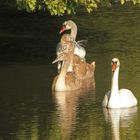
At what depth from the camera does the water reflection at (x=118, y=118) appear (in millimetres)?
20469

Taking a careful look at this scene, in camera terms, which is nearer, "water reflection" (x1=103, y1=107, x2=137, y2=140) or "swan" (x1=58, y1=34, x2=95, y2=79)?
"water reflection" (x1=103, y1=107, x2=137, y2=140)

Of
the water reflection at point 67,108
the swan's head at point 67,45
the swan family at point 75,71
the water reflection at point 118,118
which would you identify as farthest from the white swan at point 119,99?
the swan's head at point 67,45

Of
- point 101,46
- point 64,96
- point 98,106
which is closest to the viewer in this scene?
point 98,106

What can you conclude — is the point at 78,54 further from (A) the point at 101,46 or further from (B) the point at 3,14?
(B) the point at 3,14

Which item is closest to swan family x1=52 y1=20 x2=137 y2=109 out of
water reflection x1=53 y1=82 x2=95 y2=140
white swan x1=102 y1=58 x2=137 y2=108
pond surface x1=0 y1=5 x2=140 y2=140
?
white swan x1=102 y1=58 x2=137 y2=108

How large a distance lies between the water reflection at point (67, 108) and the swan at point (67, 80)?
0.96 ft

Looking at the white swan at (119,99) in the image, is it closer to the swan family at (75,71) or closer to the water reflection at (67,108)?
the swan family at (75,71)

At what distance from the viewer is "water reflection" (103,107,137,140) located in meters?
20.5

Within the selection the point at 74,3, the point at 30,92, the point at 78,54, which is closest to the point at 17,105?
the point at 30,92

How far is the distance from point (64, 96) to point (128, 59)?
564cm

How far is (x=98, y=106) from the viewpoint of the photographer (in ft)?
76.6

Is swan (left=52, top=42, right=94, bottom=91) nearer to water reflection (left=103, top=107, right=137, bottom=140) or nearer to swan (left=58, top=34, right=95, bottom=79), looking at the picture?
swan (left=58, top=34, right=95, bottom=79)

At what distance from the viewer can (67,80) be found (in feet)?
88.2

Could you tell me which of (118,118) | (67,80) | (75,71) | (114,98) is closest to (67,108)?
(114,98)
